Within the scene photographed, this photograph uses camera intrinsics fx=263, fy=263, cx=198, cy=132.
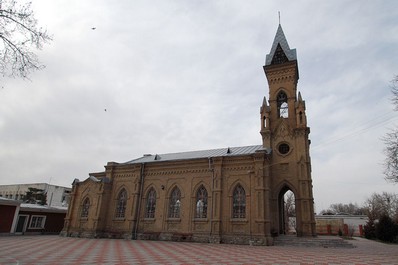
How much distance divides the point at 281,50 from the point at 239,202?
719 inches

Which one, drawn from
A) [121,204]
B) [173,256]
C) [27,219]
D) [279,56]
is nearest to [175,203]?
[121,204]

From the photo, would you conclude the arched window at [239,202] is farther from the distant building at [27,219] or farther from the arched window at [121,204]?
the distant building at [27,219]

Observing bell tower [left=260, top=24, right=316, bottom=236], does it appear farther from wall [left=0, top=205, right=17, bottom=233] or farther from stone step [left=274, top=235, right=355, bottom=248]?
wall [left=0, top=205, right=17, bottom=233]

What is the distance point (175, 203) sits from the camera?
27562 millimetres

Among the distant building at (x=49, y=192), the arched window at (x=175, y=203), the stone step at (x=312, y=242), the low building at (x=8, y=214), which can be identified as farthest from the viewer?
the distant building at (x=49, y=192)

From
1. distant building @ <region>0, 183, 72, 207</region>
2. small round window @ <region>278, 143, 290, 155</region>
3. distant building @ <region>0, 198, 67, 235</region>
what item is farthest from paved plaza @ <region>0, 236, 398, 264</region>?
distant building @ <region>0, 183, 72, 207</region>

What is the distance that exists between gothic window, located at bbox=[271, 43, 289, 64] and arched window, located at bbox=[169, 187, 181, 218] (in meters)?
18.4

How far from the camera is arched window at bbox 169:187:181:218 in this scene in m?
27.0

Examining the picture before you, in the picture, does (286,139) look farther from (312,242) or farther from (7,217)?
(7,217)

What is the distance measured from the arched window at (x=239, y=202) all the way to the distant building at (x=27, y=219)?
912 inches

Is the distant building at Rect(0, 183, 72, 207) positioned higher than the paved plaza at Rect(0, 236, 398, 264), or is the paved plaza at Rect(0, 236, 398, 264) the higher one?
the distant building at Rect(0, 183, 72, 207)

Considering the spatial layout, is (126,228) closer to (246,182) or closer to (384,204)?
(246,182)

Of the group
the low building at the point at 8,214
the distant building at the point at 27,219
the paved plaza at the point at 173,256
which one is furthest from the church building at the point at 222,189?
the paved plaza at the point at 173,256

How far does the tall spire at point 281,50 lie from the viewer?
2988cm
